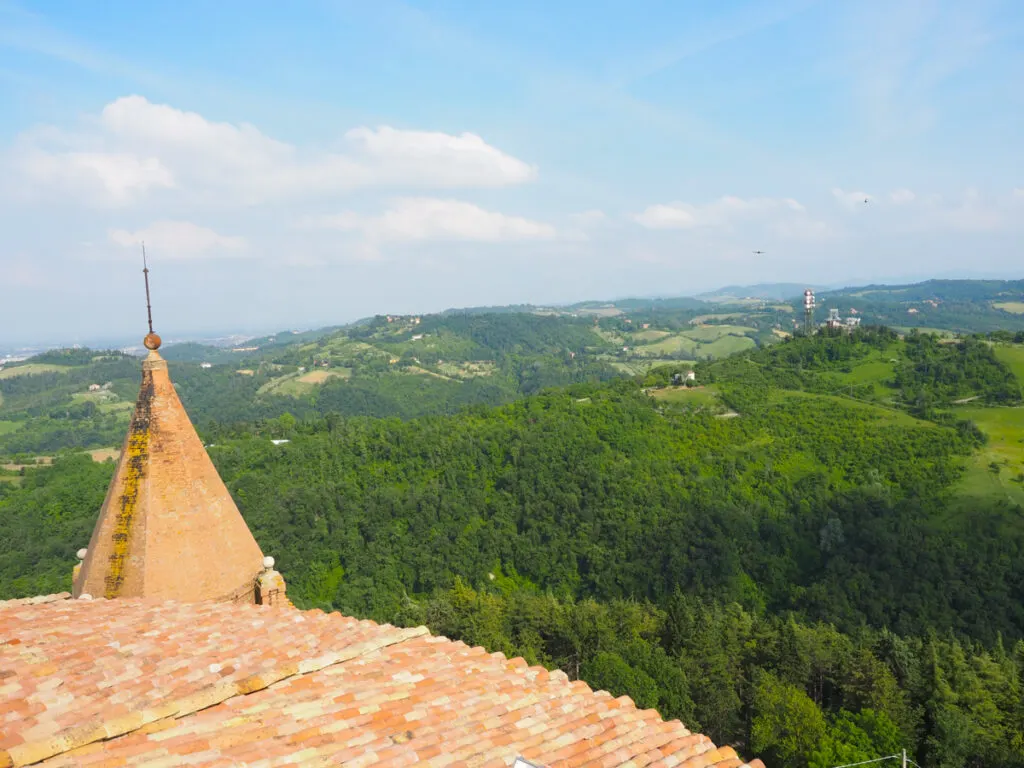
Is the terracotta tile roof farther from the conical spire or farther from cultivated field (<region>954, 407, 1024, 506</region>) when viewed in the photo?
cultivated field (<region>954, 407, 1024, 506</region>)

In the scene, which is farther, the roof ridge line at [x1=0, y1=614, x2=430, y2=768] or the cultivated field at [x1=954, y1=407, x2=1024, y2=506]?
the cultivated field at [x1=954, y1=407, x2=1024, y2=506]

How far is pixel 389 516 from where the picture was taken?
6500cm

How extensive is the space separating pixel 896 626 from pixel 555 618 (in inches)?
1108

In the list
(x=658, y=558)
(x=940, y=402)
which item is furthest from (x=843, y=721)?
(x=940, y=402)

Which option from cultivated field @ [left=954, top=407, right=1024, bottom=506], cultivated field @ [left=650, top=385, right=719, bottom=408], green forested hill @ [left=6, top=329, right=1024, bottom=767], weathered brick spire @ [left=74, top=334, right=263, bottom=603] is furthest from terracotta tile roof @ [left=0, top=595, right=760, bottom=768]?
cultivated field @ [left=650, top=385, right=719, bottom=408]

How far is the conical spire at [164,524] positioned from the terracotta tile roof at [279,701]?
122 cm

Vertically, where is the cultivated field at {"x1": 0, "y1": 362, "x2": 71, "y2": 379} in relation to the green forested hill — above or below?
above

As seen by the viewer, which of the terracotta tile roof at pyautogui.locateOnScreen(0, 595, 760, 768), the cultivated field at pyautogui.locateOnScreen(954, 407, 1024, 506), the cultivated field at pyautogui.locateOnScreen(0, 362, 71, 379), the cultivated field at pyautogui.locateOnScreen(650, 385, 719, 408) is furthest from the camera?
the cultivated field at pyautogui.locateOnScreen(0, 362, 71, 379)

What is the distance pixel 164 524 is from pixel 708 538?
2143 inches

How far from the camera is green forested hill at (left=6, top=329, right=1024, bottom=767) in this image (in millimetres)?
27953

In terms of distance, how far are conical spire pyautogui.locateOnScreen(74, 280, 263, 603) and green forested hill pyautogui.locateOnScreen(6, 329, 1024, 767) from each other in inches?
880

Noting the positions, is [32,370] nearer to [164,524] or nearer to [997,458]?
[164,524]

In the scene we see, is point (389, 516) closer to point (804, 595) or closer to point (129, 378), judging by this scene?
point (804, 595)

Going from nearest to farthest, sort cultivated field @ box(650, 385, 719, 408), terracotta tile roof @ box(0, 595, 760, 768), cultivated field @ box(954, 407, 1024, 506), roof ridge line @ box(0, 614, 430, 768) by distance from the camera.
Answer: roof ridge line @ box(0, 614, 430, 768) → terracotta tile roof @ box(0, 595, 760, 768) → cultivated field @ box(954, 407, 1024, 506) → cultivated field @ box(650, 385, 719, 408)
